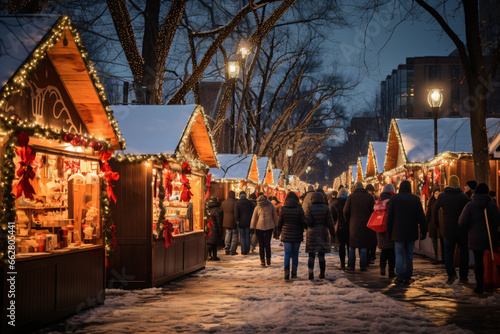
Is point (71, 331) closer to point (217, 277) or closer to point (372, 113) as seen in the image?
point (217, 277)

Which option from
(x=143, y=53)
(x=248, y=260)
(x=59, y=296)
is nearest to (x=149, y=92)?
(x=143, y=53)

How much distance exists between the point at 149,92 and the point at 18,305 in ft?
33.5

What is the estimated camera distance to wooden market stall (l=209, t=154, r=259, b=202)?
2542cm

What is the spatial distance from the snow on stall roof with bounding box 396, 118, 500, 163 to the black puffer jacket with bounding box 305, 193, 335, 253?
293 inches

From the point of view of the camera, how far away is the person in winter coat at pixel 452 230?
449 inches

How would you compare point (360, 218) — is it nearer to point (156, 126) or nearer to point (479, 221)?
point (479, 221)

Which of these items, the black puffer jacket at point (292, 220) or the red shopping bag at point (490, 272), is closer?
the red shopping bag at point (490, 272)

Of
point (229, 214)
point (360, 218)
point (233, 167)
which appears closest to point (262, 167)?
point (233, 167)

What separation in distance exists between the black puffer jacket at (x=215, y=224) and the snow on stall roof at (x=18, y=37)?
10117 millimetres

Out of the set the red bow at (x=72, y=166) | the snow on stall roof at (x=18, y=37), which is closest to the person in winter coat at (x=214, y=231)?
the red bow at (x=72, y=166)

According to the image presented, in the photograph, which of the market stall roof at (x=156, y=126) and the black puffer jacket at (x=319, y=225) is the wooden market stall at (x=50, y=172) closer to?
the market stall roof at (x=156, y=126)

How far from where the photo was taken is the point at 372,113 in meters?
58.2

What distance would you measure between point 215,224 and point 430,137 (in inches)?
317

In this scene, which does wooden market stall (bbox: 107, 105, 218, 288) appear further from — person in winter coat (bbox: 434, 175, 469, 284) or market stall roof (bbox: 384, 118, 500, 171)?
market stall roof (bbox: 384, 118, 500, 171)
